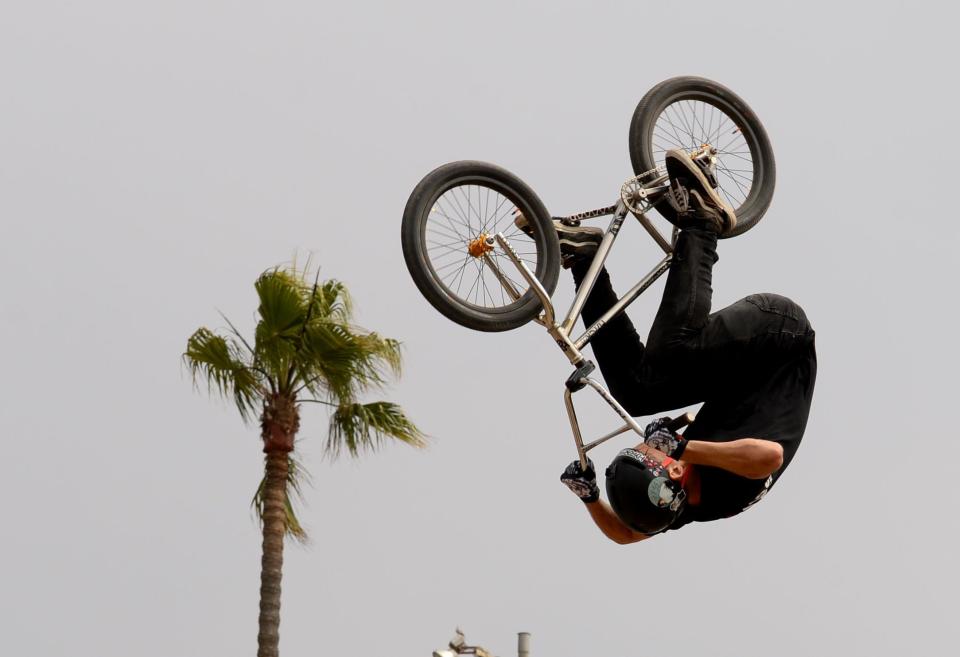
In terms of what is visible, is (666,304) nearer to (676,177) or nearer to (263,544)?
(676,177)

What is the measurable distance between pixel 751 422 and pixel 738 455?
37cm

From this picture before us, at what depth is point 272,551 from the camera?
20.2 metres

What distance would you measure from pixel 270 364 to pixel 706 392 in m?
8.80

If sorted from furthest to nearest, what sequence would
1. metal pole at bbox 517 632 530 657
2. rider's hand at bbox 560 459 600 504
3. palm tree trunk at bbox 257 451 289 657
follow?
palm tree trunk at bbox 257 451 289 657 < metal pole at bbox 517 632 530 657 < rider's hand at bbox 560 459 600 504

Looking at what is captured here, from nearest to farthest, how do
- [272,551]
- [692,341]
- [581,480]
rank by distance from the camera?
[692,341] < [581,480] < [272,551]

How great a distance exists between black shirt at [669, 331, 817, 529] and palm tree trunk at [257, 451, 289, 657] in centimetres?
798

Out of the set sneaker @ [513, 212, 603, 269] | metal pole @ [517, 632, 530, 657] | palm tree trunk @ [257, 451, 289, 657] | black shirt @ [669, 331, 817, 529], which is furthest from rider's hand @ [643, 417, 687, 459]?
palm tree trunk @ [257, 451, 289, 657]

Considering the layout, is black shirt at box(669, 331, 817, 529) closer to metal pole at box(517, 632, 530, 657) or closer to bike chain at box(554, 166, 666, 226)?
bike chain at box(554, 166, 666, 226)

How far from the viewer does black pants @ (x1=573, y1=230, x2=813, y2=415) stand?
12539 millimetres

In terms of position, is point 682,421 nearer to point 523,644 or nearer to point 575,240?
point 575,240

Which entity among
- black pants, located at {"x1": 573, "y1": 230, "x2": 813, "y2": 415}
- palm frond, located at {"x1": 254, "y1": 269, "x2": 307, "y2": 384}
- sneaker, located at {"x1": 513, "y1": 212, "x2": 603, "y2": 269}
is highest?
palm frond, located at {"x1": 254, "y1": 269, "x2": 307, "y2": 384}

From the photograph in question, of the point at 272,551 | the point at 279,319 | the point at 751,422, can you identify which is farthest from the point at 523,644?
the point at 751,422

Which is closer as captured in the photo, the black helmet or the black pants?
the black helmet

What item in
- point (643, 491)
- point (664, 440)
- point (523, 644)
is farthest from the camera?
point (523, 644)
